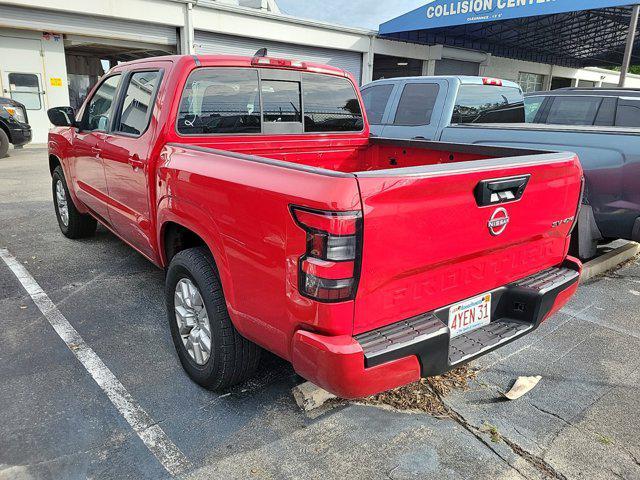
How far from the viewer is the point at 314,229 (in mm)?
1932

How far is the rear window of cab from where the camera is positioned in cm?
337

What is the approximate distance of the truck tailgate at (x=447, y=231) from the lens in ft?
6.52

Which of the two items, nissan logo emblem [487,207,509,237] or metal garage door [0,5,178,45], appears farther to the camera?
metal garage door [0,5,178,45]

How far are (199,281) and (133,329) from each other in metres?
1.28

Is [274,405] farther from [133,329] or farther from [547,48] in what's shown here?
[547,48]

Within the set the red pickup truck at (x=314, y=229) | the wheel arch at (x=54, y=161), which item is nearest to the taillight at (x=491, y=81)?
the red pickup truck at (x=314, y=229)

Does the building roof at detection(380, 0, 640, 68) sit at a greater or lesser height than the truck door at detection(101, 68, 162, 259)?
greater

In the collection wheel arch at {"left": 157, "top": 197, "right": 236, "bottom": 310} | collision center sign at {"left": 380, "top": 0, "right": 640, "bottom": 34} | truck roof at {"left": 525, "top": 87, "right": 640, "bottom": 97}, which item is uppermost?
collision center sign at {"left": 380, "top": 0, "right": 640, "bottom": 34}

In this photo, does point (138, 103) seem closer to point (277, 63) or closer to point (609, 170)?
point (277, 63)

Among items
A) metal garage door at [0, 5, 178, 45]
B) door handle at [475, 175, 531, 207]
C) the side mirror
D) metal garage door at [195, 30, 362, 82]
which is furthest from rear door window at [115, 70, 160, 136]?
metal garage door at [0, 5, 178, 45]

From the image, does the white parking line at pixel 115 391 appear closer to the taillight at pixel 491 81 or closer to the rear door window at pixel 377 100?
the rear door window at pixel 377 100

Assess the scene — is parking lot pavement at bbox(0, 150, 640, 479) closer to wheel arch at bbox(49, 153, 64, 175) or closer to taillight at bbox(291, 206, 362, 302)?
taillight at bbox(291, 206, 362, 302)

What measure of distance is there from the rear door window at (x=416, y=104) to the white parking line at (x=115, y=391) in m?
4.60

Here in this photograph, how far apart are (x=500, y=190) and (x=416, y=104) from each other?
4.40 metres
